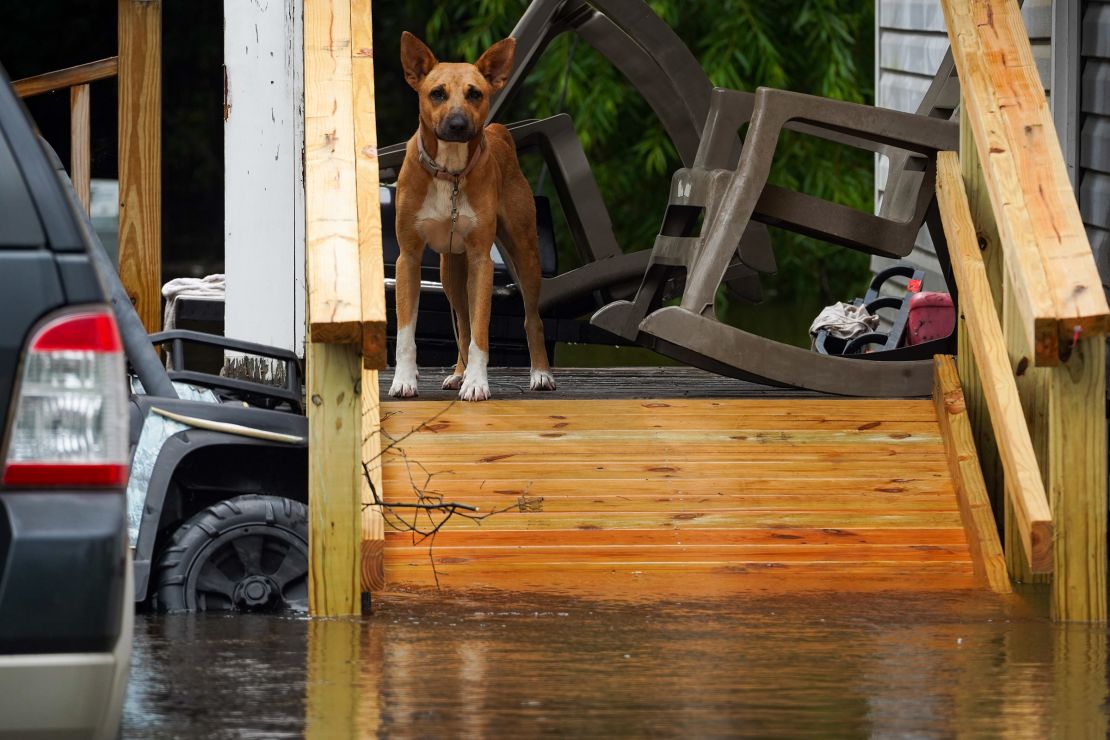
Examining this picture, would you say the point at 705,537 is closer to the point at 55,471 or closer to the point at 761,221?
the point at 761,221

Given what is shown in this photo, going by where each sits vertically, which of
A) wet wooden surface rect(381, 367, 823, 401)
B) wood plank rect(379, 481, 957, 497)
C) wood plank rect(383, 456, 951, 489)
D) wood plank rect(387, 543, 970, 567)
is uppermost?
wet wooden surface rect(381, 367, 823, 401)

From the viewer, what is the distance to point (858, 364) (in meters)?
6.35

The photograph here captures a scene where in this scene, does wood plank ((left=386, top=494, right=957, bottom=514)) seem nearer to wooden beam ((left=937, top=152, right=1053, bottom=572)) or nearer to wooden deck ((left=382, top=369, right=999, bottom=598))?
wooden deck ((left=382, top=369, right=999, bottom=598))

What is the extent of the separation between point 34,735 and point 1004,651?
2682 millimetres

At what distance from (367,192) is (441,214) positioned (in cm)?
141

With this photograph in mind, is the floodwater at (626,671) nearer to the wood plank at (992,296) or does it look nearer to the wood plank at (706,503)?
the wood plank at (706,503)

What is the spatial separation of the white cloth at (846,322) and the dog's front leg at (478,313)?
8.00ft

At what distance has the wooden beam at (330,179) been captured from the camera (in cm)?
461

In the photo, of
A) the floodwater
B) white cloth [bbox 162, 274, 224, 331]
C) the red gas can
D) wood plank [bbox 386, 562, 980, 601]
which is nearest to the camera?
the floodwater

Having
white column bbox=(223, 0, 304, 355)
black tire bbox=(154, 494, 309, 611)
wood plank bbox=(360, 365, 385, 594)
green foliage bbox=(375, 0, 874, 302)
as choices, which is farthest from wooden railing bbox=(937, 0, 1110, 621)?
green foliage bbox=(375, 0, 874, 302)

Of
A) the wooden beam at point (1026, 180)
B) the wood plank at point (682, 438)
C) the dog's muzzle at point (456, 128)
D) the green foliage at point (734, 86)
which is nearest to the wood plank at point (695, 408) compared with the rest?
the wood plank at point (682, 438)

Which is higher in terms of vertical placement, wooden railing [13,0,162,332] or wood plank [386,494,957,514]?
wooden railing [13,0,162,332]

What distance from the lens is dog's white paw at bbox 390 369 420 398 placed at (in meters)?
6.36

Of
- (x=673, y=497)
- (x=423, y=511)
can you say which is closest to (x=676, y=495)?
(x=673, y=497)
